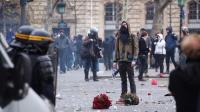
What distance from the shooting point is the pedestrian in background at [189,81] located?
718 cm

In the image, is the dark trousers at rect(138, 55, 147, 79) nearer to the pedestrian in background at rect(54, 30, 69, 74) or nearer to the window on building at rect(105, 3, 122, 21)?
the pedestrian in background at rect(54, 30, 69, 74)

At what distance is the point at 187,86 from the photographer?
7227 mm

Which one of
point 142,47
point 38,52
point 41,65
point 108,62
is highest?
point 38,52

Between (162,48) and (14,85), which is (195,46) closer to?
(14,85)

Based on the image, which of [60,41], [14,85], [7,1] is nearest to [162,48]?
[60,41]

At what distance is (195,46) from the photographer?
734 cm

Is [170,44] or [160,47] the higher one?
[170,44]

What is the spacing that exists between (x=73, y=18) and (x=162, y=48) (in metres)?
35.5

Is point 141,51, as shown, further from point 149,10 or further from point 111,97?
point 149,10

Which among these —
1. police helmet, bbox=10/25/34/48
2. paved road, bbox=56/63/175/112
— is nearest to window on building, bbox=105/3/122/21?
paved road, bbox=56/63/175/112

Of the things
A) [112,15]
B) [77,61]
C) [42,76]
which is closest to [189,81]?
[42,76]

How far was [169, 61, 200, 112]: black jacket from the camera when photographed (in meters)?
7.17

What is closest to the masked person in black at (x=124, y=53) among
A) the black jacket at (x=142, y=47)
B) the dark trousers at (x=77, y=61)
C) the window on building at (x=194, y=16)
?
the black jacket at (x=142, y=47)

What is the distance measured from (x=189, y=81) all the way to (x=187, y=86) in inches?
3.4
